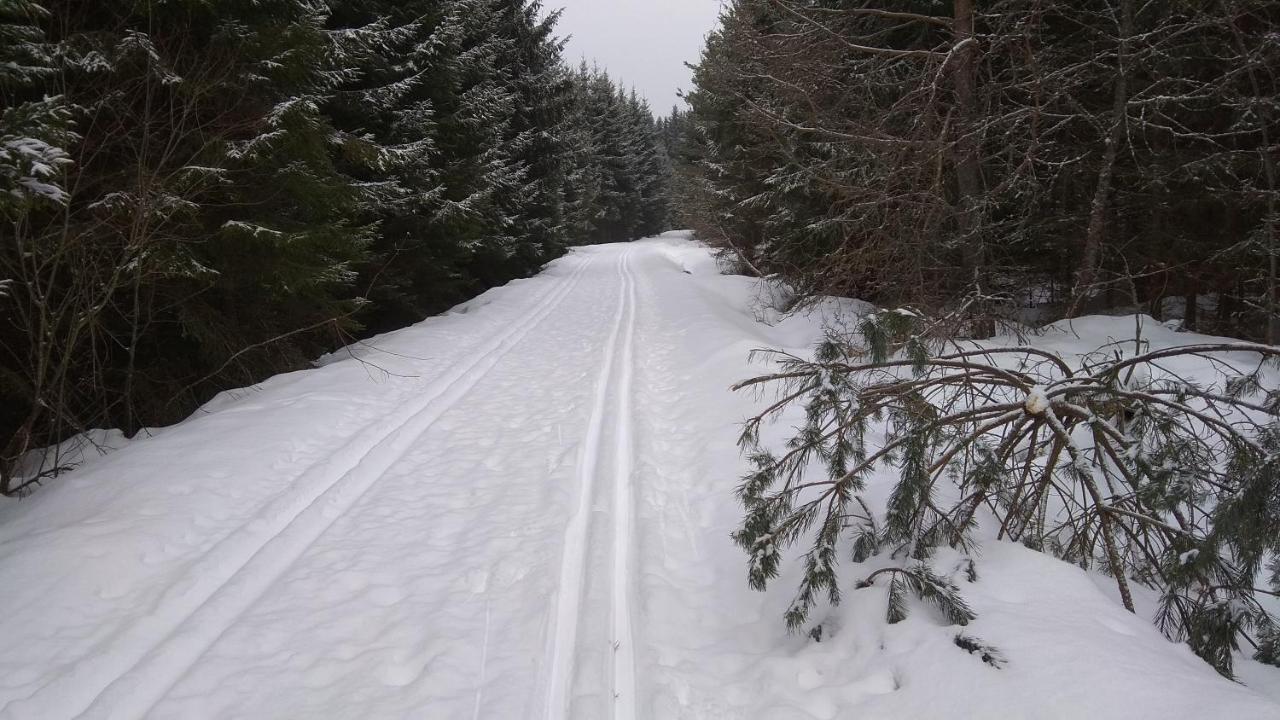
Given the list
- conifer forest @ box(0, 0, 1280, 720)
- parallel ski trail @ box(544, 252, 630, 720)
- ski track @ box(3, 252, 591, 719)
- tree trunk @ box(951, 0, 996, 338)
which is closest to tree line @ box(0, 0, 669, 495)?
conifer forest @ box(0, 0, 1280, 720)

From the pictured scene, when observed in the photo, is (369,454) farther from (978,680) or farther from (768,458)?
(978,680)

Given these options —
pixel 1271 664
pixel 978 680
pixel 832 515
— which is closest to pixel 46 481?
pixel 832 515

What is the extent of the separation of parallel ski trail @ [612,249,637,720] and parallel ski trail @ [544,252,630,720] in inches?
8.2

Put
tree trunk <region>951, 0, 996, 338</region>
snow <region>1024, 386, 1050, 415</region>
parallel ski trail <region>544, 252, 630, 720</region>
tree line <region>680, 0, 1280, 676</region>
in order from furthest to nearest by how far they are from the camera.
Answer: tree trunk <region>951, 0, 996, 338</region> < parallel ski trail <region>544, 252, 630, 720</region> < snow <region>1024, 386, 1050, 415</region> < tree line <region>680, 0, 1280, 676</region>

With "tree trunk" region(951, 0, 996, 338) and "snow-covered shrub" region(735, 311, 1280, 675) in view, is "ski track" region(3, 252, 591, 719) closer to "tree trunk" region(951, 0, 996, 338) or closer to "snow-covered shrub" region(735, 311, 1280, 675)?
"snow-covered shrub" region(735, 311, 1280, 675)

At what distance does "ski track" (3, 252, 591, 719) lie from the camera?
99.3 inches

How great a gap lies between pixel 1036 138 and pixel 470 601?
7335 mm

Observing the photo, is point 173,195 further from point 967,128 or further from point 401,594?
point 967,128

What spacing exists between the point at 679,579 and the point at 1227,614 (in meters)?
2.53

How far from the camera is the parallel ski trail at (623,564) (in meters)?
2.64

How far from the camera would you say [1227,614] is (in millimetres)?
2096

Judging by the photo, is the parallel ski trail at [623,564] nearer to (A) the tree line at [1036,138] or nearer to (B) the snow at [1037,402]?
(B) the snow at [1037,402]

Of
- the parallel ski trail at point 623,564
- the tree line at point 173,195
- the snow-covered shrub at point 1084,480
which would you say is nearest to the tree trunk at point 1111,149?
the snow-covered shrub at point 1084,480

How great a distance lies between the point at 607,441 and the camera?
5.68 m
